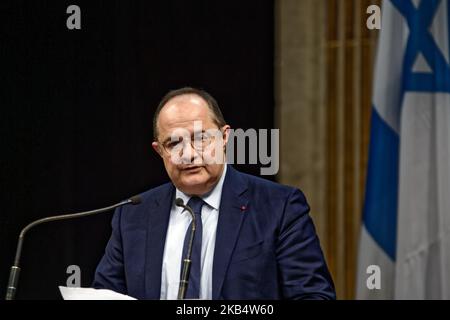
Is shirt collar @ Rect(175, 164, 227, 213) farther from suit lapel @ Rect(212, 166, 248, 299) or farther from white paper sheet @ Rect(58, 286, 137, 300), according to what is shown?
white paper sheet @ Rect(58, 286, 137, 300)

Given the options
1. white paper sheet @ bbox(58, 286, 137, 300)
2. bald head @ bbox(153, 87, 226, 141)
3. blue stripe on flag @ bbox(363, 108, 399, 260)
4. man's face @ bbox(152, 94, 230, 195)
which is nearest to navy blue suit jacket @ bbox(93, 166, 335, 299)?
man's face @ bbox(152, 94, 230, 195)

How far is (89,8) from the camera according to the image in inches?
174

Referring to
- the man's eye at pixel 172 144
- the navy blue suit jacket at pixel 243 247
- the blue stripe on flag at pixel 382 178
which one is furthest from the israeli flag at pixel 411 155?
the man's eye at pixel 172 144

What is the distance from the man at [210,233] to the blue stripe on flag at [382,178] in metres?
1.24

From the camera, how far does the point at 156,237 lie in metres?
3.01

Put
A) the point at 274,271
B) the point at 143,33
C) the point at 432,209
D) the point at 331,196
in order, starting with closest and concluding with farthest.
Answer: the point at 274,271 < the point at 432,209 < the point at 143,33 < the point at 331,196

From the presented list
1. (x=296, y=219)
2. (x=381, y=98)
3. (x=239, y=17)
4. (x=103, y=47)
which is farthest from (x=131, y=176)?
(x=296, y=219)

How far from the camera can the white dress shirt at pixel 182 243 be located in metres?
2.93

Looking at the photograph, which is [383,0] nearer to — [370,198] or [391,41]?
[391,41]

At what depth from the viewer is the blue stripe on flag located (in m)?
4.20

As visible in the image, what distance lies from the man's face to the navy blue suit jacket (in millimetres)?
106

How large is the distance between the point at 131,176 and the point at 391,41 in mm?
1466

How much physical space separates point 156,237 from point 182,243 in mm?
99

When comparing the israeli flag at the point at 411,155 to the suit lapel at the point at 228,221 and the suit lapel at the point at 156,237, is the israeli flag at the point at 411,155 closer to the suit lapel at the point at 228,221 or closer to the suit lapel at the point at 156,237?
the suit lapel at the point at 228,221
